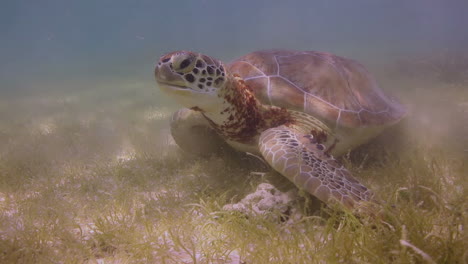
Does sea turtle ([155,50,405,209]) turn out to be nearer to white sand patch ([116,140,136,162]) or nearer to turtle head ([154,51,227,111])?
turtle head ([154,51,227,111])

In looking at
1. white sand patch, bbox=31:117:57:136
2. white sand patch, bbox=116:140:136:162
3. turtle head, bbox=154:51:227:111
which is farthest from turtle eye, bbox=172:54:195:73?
white sand patch, bbox=31:117:57:136

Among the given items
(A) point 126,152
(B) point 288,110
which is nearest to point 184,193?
(B) point 288,110

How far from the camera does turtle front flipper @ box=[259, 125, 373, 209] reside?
5.77 feet

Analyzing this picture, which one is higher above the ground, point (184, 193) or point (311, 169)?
point (311, 169)

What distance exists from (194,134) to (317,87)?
1.65 m

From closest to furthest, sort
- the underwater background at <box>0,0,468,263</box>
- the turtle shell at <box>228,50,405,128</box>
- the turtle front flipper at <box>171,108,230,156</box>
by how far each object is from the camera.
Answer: the underwater background at <box>0,0,468,263</box>
the turtle shell at <box>228,50,405,128</box>
the turtle front flipper at <box>171,108,230,156</box>

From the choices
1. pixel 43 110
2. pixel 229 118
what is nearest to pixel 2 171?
pixel 229 118

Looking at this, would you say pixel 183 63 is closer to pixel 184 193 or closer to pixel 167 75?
pixel 167 75

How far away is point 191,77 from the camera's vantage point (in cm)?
232

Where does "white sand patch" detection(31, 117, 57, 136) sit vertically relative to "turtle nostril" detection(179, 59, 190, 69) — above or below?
below

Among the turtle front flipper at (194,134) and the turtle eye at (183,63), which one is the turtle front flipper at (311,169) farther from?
the turtle front flipper at (194,134)

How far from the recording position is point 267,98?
2.95m

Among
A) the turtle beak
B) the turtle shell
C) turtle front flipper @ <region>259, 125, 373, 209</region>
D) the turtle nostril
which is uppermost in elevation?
the turtle nostril

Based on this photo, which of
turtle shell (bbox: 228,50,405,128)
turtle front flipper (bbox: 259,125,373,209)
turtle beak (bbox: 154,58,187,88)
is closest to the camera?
turtle front flipper (bbox: 259,125,373,209)
